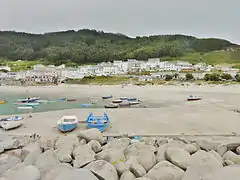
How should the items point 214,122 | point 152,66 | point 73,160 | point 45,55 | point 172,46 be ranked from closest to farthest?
1. point 73,160
2. point 214,122
3. point 152,66
4. point 172,46
5. point 45,55

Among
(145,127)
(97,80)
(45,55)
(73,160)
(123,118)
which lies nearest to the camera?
(73,160)

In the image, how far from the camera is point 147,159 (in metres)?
7.67

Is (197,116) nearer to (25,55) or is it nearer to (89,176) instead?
(89,176)

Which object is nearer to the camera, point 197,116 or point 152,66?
point 197,116

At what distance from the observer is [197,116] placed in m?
23.5

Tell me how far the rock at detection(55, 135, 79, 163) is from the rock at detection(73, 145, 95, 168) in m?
0.25

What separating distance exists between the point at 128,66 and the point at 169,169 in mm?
119078

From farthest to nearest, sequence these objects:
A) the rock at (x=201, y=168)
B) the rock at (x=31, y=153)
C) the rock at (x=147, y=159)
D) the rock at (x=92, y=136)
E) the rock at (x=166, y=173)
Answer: the rock at (x=92, y=136) → the rock at (x=31, y=153) → the rock at (x=147, y=159) → the rock at (x=166, y=173) → the rock at (x=201, y=168)

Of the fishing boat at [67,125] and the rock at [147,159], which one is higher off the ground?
the rock at [147,159]

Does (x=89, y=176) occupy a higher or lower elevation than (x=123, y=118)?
higher

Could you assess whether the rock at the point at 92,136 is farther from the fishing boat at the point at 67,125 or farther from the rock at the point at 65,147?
the fishing boat at the point at 67,125

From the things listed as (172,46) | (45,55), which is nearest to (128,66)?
(172,46)

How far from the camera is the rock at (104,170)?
6495mm

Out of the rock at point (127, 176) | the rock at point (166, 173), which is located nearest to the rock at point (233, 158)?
the rock at point (166, 173)
